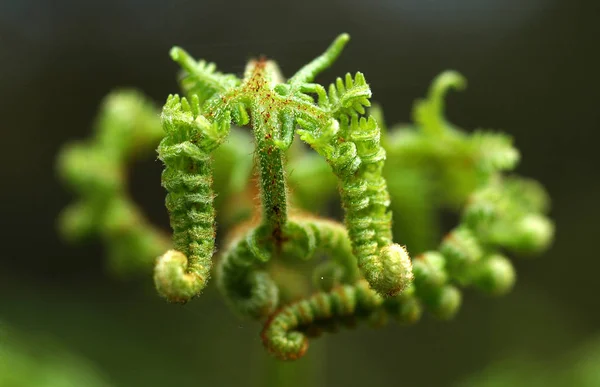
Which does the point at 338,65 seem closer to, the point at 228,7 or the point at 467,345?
the point at 228,7

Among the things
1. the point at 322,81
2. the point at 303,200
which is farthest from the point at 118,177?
the point at 322,81

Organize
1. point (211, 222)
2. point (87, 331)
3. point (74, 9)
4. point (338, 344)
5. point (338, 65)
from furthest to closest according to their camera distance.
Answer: point (74, 9), point (338, 65), point (338, 344), point (87, 331), point (211, 222)

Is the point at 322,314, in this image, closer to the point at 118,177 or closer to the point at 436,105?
the point at 436,105

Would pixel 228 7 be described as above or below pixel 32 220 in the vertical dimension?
above

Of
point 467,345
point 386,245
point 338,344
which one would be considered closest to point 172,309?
point 338,344

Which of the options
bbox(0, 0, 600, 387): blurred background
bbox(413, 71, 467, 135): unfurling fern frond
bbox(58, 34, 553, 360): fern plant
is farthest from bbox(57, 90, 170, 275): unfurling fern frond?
bbox(0, 0, 600, 387): blurred background

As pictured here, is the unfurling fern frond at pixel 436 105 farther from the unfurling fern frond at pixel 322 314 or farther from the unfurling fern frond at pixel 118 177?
the unfurling fern frond at pixel 118 177

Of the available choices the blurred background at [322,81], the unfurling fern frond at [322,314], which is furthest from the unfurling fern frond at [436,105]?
the blurred background at [322,81]
